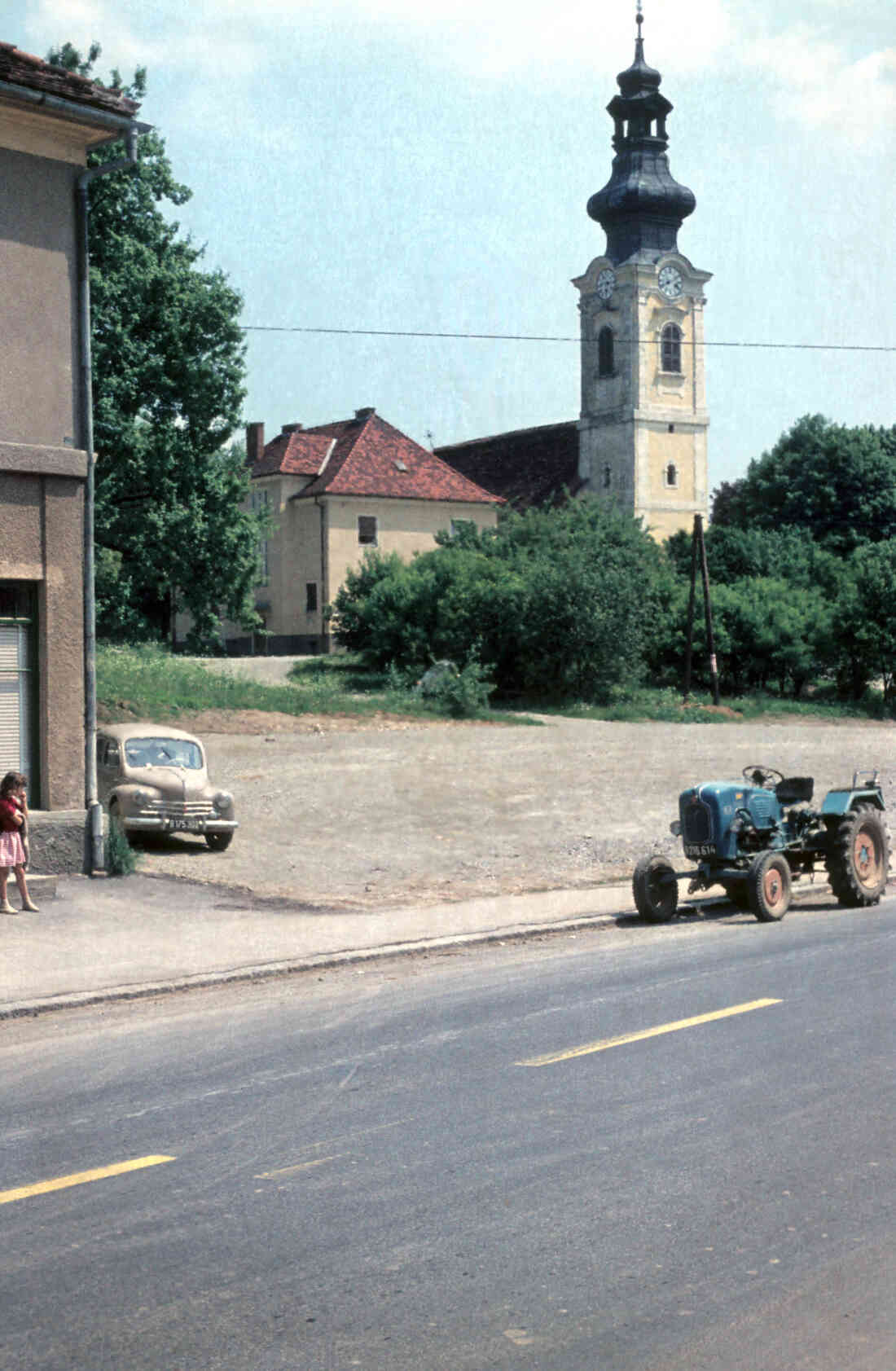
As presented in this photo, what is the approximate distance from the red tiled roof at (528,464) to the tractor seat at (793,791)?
7128 centimetres

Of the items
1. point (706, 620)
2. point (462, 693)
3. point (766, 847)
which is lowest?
point (766, 847)

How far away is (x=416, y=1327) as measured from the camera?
16.0ft

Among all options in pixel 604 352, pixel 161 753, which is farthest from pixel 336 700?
pixel 604 352

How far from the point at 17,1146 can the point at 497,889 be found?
441 inches

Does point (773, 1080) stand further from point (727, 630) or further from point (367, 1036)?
point (727, 630)

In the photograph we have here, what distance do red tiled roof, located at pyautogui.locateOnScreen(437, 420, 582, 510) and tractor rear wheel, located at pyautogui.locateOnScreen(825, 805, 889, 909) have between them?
71.2 m

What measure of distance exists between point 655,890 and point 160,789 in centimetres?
794

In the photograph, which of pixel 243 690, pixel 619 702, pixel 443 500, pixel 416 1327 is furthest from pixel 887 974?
pixel 443 500

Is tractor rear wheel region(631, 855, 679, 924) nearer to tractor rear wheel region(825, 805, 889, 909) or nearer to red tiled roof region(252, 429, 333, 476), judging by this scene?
tractor rear wheel region(825, 805, 889, 909)

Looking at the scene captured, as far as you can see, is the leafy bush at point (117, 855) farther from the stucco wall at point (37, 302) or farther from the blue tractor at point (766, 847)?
the blue tractor at point (766, 847)

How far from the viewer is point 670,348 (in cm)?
8700

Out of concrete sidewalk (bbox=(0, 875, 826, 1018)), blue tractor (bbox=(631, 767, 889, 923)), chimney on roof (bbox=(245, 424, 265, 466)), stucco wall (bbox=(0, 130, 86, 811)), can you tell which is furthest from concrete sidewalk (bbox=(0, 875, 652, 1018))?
chimney on roof (bbox=(245, 424, 265, 466))

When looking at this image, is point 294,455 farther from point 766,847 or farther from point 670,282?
point 766,847

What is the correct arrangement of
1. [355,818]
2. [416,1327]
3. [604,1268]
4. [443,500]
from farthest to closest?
1. [443,500]
2. [355,818]
3. [604,1268]
4. [416,1327]
